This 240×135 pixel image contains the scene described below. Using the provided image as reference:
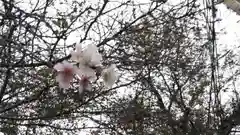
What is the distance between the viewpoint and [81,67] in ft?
3.83

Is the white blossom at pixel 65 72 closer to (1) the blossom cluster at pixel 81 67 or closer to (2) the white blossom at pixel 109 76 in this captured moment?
(1) the blossom cluster at pixel 81 67

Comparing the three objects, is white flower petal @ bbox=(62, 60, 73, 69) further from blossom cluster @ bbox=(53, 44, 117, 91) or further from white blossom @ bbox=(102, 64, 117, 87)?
white blossom @ bbox=(102, 64, 117, 87)

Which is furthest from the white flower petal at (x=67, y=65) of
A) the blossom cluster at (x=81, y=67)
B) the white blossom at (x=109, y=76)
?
the white blossom at (x=109, y=76)

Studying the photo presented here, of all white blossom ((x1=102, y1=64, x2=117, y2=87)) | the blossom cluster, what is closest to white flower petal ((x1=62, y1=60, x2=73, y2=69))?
the blossom cluster

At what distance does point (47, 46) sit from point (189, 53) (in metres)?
3.74

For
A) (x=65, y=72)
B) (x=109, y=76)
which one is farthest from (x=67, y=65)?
(x=109, y=76)

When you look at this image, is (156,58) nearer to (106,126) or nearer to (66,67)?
(106,126)

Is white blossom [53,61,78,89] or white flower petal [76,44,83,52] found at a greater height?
white flower petal [76,44,83,52]

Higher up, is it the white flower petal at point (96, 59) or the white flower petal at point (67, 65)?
the white flower petal at point (96, 59)

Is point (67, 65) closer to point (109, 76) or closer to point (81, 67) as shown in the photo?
point (81, 67)

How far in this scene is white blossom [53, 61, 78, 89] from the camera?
1168mm

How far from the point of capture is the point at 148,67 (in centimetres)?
386

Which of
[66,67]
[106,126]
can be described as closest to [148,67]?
[106,126]

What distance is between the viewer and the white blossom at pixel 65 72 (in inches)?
46.0
